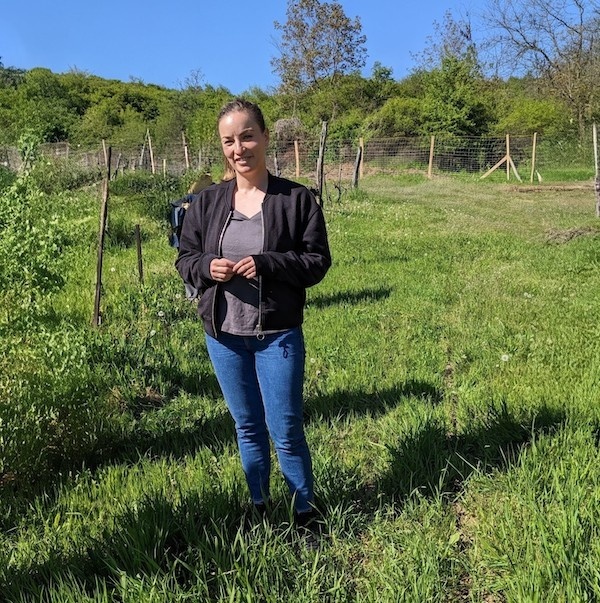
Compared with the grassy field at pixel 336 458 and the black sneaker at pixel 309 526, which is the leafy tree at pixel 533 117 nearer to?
the grassy field at pixel 336 458

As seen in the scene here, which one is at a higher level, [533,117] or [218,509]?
[533,117]

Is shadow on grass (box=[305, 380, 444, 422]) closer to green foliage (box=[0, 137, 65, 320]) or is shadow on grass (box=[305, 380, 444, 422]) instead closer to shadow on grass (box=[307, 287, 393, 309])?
green foliage (box=[0, 137, 65, 320])

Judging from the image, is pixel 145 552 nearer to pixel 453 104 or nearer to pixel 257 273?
pixel 257 273

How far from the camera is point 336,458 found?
3004 mm

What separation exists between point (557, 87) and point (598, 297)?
96.3 feet

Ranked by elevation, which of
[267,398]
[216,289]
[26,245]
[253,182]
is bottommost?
[267,398]

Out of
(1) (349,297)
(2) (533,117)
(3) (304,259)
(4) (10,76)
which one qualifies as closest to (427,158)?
(2) (533,117)

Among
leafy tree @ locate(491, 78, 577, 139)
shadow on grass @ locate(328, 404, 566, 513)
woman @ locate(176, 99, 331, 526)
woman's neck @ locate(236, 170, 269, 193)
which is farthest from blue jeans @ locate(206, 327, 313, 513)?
leafy tree @ locate(491, 78, 577, 139)

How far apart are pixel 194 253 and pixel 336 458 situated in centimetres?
137

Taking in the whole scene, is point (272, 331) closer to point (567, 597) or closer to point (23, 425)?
point (567, 597)

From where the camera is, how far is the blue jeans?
86.8 inches

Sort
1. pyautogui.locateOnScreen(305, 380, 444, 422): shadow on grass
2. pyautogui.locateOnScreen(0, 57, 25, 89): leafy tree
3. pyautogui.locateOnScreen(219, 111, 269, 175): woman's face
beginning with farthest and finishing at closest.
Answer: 1. pyautogui.locateOnScreen(0, 57, 25, 89): leafy tree
2. pyautogui.locateOnScreen(305, 380, 444, 422): shadow on grass
3. pyautogui.locateOnScreen(219, 111, 269, 175): woman's face

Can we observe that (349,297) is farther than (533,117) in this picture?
No

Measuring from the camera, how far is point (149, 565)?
209cm
